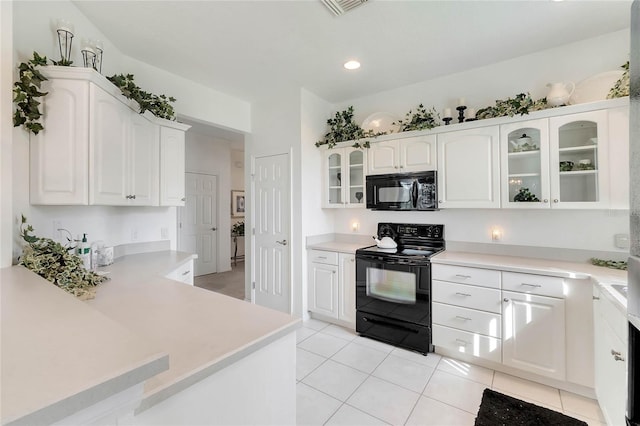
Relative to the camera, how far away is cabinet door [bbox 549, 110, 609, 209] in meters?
2.12

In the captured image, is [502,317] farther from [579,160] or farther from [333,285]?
[333,285]

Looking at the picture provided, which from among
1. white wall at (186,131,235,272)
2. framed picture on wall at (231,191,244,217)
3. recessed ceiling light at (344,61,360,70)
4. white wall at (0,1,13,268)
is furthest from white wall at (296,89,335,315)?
framed picture on wall at (231,191,244,217)

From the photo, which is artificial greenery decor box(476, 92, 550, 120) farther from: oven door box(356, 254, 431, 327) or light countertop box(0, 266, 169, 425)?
light countertop box(0, 266, 169, 425)

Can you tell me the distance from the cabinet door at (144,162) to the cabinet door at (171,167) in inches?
1.9

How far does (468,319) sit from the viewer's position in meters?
2.42

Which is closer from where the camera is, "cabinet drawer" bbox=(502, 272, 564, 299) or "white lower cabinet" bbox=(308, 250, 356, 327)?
"cabinet drawer" bbox=(502, 272, 564, 299)

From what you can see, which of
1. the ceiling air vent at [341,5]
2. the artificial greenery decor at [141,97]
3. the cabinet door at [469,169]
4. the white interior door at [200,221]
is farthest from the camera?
the white interior door at [200,221]

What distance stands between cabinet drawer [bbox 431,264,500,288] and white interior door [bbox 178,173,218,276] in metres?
4.51

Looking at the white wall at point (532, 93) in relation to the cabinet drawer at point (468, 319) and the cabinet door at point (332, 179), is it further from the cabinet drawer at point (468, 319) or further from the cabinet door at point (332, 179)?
the cabinet drawer at point (468, 319)

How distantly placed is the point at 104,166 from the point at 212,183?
12.9ft

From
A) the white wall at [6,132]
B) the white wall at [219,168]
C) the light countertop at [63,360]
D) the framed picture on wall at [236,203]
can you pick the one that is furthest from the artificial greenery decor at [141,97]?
the framed picture on wall at [236,203]

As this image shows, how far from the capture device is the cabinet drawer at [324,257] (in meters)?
3.24

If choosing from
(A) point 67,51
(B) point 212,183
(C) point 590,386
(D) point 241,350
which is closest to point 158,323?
(D) point 241,350

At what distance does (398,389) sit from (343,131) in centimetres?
280
